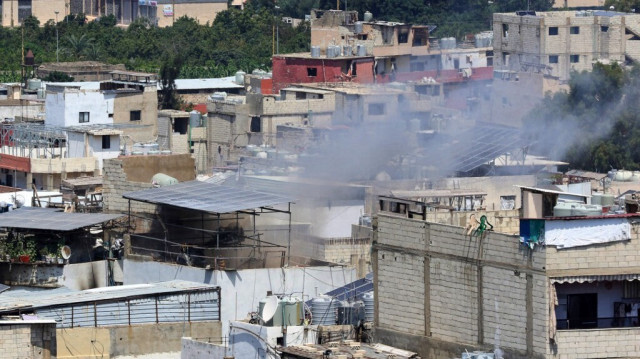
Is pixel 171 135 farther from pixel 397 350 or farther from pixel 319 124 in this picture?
pixel 397 350

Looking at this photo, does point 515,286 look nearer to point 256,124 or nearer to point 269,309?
point 269,309

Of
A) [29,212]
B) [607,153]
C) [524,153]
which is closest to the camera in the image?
[29,212]

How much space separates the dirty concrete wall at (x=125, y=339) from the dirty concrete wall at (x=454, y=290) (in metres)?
3.51

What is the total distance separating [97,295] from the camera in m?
26.4

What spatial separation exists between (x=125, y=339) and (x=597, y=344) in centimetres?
676

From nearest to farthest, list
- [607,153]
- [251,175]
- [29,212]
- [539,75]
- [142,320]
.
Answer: [142,320] → [29,212] → [251,175] → [607,153] → [539,75]

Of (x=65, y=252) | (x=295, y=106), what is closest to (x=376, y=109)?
(x=295, y=106)

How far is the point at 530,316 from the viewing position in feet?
70.9

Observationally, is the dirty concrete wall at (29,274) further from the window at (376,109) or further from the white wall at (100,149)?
the window at (376,109)

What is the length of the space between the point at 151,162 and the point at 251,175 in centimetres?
386

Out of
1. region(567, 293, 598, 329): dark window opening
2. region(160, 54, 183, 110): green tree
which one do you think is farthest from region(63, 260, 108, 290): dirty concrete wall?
region(160, 54, 183, 110): green tree

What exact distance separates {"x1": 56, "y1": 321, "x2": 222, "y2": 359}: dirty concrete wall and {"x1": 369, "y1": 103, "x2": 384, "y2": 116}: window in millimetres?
22978

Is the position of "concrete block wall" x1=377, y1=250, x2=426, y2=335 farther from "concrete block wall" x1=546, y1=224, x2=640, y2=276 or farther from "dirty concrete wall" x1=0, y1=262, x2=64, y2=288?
"dirty concrete wall" x1=0, y1=262, x2=64, y2=288

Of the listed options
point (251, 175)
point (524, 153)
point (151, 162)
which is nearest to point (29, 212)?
point (151, 162)
